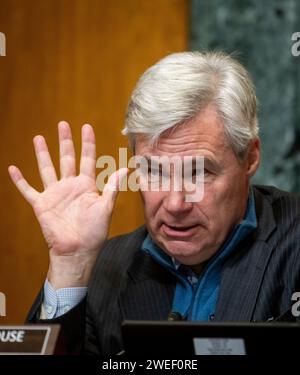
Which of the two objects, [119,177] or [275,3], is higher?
[275,3]

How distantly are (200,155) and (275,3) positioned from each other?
1289 millimetres

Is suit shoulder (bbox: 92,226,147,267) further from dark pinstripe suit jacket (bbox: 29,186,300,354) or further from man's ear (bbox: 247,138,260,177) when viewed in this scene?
man's ear (bbox: 247,138,260,177)

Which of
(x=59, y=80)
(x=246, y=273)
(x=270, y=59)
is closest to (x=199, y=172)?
(x=246, y=273)

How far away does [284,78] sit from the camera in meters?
2.81

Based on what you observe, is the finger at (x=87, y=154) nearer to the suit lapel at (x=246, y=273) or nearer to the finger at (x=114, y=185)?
the finger at (x=114, y=185)

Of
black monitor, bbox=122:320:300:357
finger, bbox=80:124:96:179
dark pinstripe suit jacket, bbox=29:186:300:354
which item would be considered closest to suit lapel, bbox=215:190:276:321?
dark pinstripe suit jacket, bbox=29:186:300:354

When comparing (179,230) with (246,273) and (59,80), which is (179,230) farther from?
(59,80)

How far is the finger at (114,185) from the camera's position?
1703 mm

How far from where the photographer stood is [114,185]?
1706 millimetres

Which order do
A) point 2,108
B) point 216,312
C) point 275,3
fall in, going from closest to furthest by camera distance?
point 216,312, point 275,3, point 2,108
